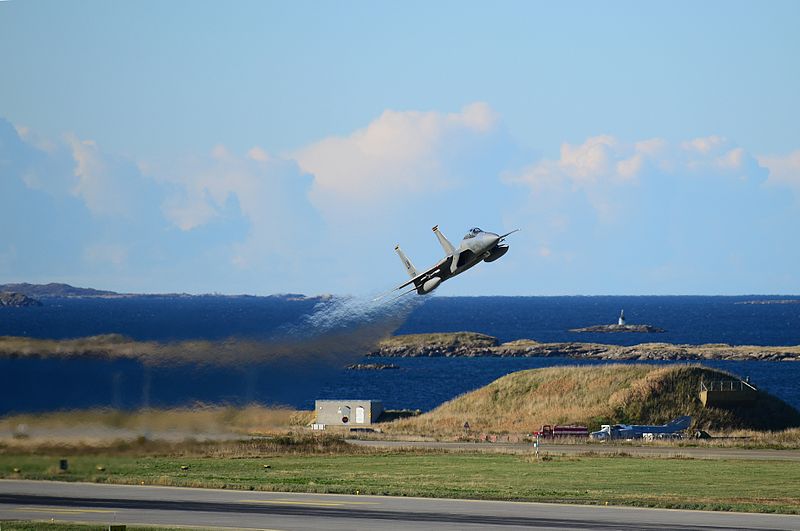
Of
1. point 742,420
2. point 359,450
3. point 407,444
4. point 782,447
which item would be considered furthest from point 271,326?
point 742,420

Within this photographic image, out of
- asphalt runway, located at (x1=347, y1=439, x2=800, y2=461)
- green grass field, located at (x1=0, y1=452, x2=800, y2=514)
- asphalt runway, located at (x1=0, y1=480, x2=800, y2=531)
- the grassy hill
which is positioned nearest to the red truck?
the grassy hill

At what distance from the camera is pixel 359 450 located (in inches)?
3649

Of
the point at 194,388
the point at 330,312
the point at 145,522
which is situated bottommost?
the point at 145,522

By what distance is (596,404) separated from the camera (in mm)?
124062

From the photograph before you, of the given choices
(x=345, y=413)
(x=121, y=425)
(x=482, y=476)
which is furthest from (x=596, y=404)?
(x=121, y=425)

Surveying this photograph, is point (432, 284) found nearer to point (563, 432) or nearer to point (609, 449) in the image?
point (609, 449)

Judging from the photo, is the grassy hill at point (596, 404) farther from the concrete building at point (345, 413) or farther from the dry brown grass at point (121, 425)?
the dry brown grass at point (121, 425)

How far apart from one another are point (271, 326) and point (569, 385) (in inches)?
2785

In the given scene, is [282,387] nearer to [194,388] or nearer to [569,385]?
[194,388]

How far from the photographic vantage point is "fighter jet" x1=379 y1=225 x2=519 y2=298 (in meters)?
55.7

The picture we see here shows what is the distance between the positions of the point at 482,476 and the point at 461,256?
22649 millimetres

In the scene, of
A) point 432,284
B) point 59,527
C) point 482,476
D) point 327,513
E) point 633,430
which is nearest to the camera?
point 59,527

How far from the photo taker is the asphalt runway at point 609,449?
292 feet

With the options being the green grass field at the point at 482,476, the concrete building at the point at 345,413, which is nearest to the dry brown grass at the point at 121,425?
the green grass field at the point at 482,476
